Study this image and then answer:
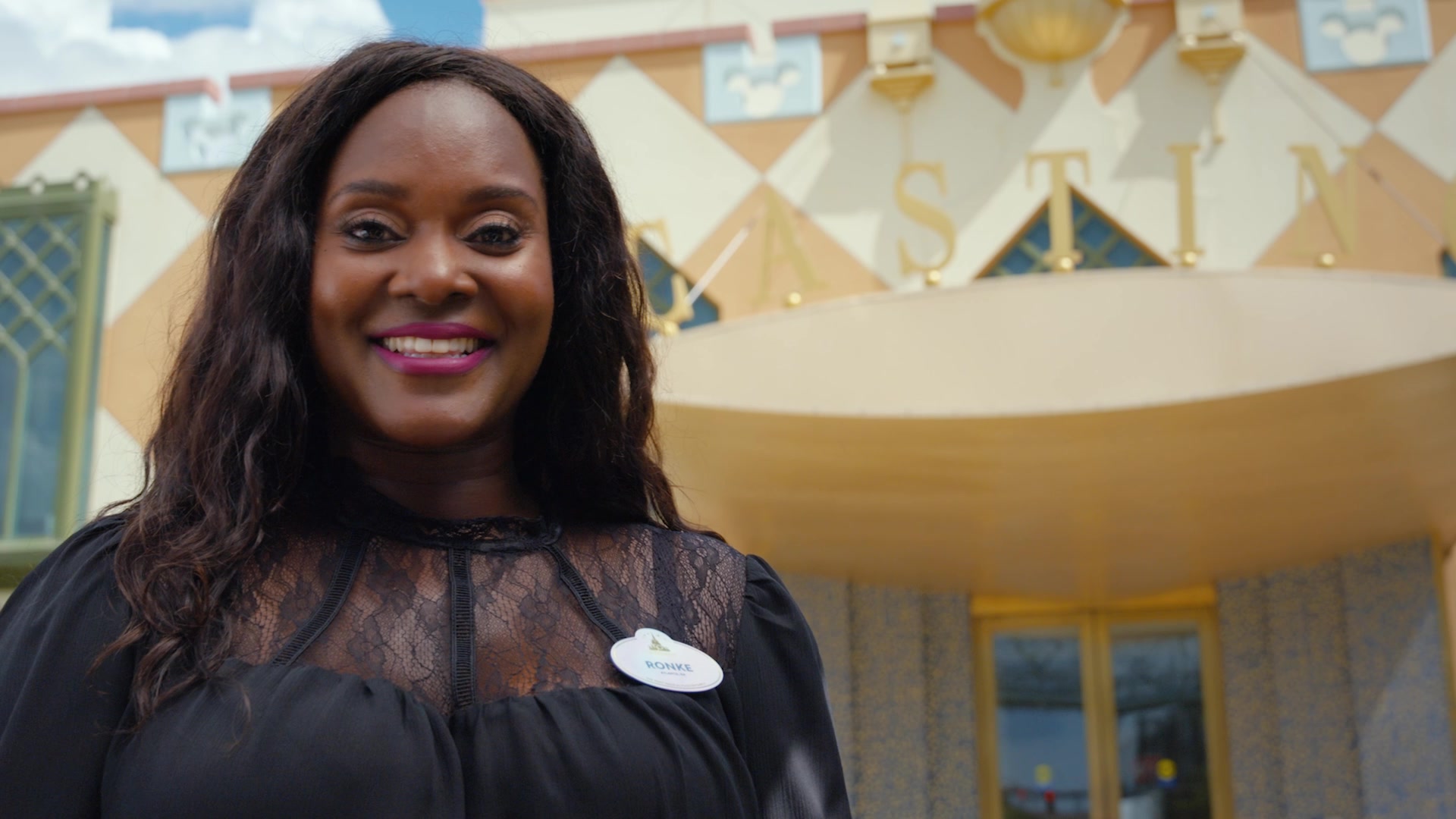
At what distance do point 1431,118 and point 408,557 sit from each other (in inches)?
294

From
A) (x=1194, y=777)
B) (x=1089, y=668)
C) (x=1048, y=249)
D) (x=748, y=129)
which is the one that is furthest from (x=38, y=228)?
(x=1194, y=777)

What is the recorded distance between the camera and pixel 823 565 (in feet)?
23.8

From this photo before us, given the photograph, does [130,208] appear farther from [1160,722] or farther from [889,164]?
[1160,722]

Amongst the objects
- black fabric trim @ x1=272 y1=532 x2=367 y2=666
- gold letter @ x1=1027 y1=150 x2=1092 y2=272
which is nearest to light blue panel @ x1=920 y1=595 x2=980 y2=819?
gold letter @ x1=1027 y1=150 x2=1092 y2=272

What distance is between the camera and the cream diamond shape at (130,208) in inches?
331

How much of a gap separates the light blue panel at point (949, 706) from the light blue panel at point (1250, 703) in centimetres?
128

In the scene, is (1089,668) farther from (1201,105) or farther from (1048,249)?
(1201,105)

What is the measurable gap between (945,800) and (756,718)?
6412 millimetres

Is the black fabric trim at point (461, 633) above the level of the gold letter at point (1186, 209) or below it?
below

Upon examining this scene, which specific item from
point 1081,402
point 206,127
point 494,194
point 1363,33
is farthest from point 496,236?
point 206,127

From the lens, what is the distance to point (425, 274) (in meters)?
1.34

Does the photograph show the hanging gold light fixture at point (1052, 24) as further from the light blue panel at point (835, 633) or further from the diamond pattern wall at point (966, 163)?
the light blue panel at point (835, 633)

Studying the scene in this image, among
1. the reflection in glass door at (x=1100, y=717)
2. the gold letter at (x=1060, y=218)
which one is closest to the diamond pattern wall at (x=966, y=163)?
the gold letter at (x=1060, y=218)

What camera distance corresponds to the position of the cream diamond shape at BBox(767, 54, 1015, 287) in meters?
7.79
